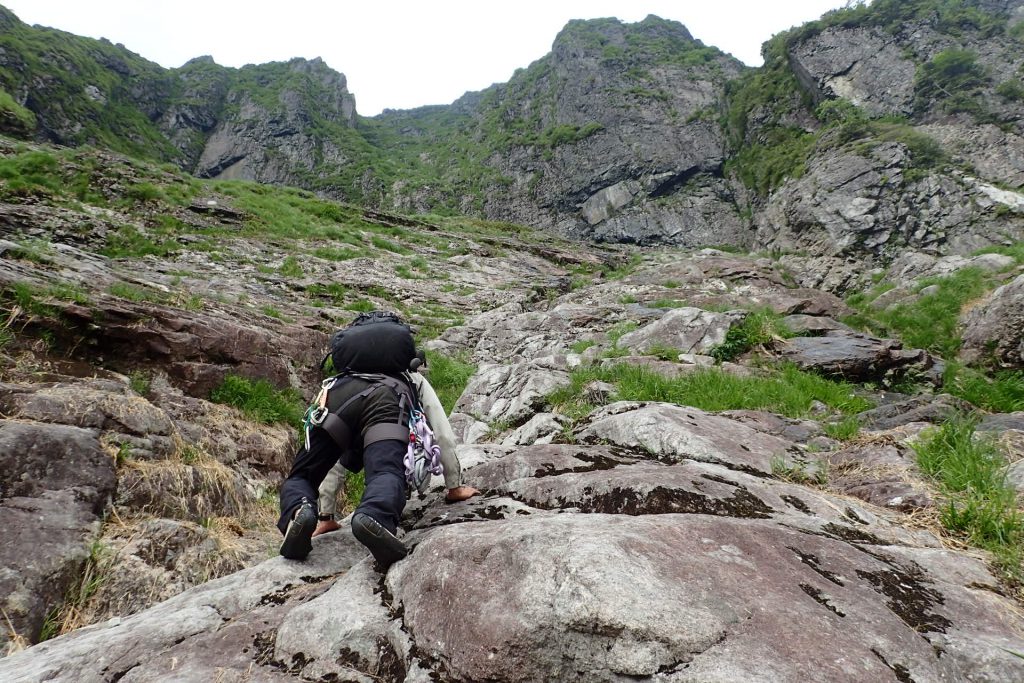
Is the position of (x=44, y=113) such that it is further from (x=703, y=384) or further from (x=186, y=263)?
(x=703, y=384)

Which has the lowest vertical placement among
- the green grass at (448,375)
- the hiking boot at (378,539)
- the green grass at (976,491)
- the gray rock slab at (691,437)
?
the green grass at (448,375)

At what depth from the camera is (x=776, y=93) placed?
37.1 metres

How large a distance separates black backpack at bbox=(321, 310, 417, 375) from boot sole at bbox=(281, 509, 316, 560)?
124cm

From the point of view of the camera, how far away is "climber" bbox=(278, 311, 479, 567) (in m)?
3.26

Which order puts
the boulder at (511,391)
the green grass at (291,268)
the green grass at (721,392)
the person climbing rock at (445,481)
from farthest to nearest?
the green grass at (291,268), the boulder at (511,391), the green grass at (721,392), the person climbing rock at (445,481)

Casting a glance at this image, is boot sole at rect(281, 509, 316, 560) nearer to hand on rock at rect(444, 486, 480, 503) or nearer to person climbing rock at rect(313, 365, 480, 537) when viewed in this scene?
person climbing rock at rect(313, 365, 480, 537)

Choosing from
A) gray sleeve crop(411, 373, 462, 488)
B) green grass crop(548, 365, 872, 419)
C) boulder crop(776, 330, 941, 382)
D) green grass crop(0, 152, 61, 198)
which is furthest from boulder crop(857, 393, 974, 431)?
green grass crop(0, 152, 61, 198)

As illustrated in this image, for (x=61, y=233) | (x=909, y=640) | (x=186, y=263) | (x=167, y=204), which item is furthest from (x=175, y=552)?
(x=167, y=204)

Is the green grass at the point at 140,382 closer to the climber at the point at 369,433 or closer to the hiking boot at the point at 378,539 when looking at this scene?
the climber at the point at 369,433

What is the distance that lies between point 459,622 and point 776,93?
4557 cm

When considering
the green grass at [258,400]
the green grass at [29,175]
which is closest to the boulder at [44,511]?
the green grass at [258,400]

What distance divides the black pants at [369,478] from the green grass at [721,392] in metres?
3.09

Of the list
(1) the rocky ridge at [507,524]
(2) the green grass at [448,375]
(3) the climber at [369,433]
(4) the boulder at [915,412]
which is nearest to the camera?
(1) the rocky ridge at [507,524]

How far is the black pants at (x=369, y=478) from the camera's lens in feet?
10.2
